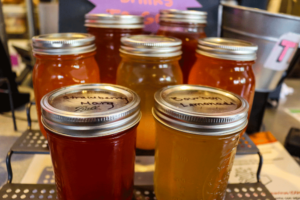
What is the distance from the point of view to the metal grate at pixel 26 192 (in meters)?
0.40

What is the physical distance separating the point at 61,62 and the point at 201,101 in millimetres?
275

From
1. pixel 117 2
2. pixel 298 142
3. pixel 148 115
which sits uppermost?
pixel 117 2

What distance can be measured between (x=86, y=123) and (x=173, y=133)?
12 centimetres

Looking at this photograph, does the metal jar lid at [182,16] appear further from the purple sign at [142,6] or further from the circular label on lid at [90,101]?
the circular label on lid at [90,101]

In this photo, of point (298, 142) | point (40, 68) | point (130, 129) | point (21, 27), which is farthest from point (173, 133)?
point (21, 27)

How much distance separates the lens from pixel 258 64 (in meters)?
0.62

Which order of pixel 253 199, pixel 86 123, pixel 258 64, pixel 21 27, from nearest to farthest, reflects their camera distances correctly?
pixel 86 123, pixel 253 199, pixel 258 64, pixel 21 27

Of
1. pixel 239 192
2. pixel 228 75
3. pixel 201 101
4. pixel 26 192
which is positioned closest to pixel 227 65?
pixel 228 75

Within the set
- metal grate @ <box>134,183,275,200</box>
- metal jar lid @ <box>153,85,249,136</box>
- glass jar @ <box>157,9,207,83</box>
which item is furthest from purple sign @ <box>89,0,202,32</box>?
metal grate @ <box>134,183,275,200</box>

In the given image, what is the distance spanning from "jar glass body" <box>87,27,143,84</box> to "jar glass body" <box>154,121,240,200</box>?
0.26 metres

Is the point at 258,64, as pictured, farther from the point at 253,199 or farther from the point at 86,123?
the point at 86,123

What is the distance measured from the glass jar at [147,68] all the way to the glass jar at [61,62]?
71mm

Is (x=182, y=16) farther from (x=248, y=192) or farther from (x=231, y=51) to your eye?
(x=248, y=192)

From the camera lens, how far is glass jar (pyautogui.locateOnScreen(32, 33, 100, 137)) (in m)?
0.42
